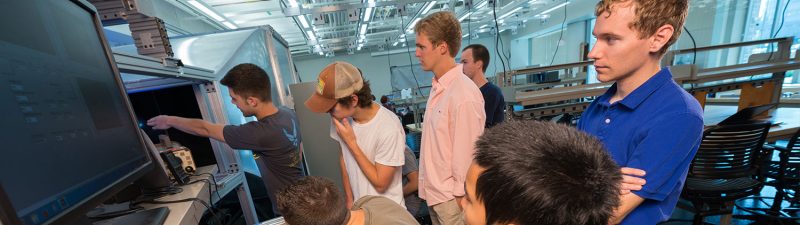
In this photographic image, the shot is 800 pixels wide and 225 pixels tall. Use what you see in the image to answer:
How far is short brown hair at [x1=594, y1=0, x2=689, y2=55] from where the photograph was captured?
675 mm

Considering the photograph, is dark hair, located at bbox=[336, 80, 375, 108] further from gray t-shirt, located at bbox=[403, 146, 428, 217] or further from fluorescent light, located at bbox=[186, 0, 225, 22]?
fluorescent light, located at bbox=[186, 0, 225, 22]

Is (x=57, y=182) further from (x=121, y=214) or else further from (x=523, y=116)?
(x=523, y=116)

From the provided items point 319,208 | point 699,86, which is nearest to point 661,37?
point 319,208

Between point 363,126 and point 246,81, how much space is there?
2.20 ft

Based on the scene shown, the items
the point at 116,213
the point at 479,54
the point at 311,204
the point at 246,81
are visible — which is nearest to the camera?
the point at 116,213

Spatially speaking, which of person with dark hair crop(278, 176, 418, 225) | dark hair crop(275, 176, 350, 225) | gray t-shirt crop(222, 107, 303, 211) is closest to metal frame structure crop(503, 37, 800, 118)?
person with dark hair crop(278, 176, 418, 225)

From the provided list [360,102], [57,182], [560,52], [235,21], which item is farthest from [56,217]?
[560,52]

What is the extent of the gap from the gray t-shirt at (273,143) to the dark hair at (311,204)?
44 centimetres

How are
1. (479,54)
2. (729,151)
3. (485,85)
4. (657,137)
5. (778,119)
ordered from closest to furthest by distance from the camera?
(657,137) → (729,151) → (485,85) → (778,119) → (479,54)

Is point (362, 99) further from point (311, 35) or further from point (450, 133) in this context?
point (311, 35)

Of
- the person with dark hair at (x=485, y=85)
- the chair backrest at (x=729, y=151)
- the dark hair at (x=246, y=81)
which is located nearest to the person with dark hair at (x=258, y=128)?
the dark hair at (x=246, y=81)

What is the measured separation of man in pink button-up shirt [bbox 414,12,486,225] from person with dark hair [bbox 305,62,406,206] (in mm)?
160

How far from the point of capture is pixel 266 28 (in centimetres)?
233

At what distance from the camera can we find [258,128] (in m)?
1.39
